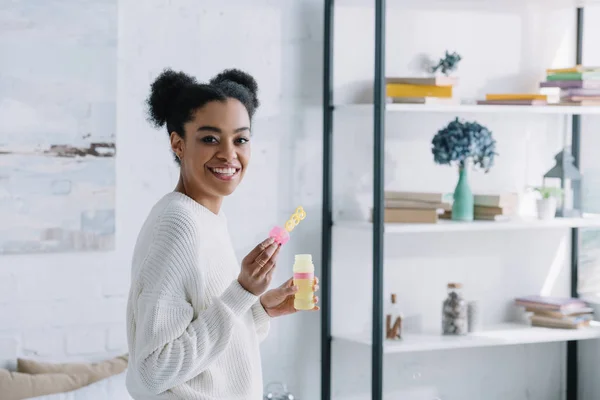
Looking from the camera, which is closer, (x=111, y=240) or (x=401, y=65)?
(x=111, y=240)

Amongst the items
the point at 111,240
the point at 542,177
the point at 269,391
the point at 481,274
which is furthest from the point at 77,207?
the point at 542,177

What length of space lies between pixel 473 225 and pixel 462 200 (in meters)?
0.13

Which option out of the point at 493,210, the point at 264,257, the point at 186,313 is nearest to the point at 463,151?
the point at 493,210

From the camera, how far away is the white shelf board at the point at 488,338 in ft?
10.6

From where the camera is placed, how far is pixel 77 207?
295 cm

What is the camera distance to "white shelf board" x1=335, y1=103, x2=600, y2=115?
3178 millimetres

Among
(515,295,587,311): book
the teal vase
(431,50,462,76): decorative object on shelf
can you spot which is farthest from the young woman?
(515,295,587,311): book

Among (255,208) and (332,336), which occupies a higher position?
(255,208)

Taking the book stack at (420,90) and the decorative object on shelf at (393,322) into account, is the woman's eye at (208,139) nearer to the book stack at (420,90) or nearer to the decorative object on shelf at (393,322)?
the book stack at (420,90)

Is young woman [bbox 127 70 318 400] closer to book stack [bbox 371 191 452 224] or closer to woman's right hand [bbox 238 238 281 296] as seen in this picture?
woman's right hand [bbox 238 238 281 296]

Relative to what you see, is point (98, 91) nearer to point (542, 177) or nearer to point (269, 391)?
point (269, 391)

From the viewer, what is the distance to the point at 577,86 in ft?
11.6

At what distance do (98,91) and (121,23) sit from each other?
0.79ft

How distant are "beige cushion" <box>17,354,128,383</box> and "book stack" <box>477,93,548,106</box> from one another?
1.60 meters
